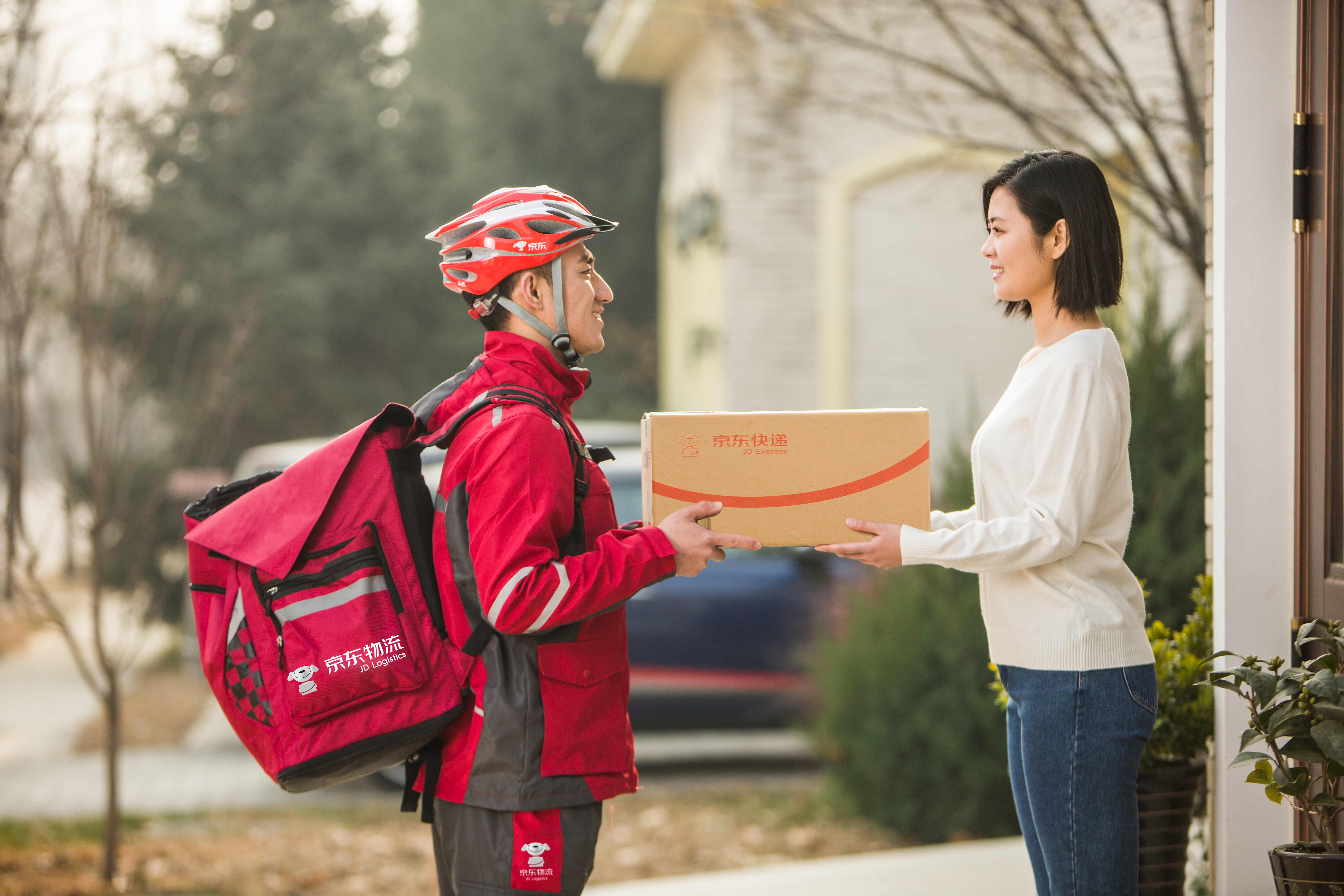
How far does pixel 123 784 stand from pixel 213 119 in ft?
16.1

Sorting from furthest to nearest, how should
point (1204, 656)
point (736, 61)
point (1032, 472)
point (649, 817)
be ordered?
point (736, 61) → point (649, 817) → point (1204, 656) → point (1032, 472)

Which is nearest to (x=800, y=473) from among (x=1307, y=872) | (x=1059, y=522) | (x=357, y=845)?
(x=1059, y=522)

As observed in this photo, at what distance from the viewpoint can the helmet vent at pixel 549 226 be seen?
7.17 feet

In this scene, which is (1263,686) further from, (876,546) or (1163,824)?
(1163,824)

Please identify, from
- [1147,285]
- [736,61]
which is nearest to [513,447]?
[1147,285]

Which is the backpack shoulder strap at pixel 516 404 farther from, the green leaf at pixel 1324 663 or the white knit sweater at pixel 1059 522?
the green leaf at pixel 1324 663

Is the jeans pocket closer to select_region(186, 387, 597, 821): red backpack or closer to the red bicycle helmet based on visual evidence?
select_region(186, 387, 597, 821): red backpack

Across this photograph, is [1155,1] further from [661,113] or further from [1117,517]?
[661,113]

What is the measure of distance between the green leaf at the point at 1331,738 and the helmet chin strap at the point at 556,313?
1.51m

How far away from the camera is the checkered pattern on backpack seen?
2.08m

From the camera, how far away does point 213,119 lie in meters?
8.86

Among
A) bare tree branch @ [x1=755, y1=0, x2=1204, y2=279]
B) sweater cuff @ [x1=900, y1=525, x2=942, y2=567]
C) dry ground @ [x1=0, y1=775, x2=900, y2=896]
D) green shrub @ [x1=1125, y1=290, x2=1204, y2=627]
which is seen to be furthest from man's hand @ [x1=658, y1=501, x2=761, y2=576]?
green shrub @ [x1=1125, y1=290, x2=1204, y2=627]

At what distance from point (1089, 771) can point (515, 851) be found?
1.03m

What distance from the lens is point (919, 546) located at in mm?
2145
